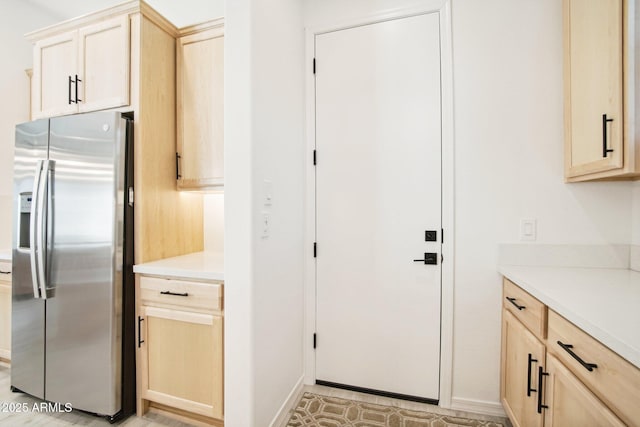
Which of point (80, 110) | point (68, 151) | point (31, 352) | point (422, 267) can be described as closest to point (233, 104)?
point (68, 151)

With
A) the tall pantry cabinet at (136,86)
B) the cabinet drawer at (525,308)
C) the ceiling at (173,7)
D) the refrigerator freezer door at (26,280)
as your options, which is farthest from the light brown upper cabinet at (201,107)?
the cabinet drawer at (525,308)

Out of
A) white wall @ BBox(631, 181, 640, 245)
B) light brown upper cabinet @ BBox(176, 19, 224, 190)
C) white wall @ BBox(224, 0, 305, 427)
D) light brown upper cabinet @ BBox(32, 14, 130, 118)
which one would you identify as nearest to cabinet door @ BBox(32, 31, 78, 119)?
light brown upper cabinet @ BBox(32, 14, 130, 118)

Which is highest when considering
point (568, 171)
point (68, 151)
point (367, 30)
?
point (367, 30)

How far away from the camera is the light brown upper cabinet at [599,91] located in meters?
1.19

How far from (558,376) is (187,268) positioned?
1.77 metres

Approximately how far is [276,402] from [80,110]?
2.26 metres

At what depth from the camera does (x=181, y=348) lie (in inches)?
64.3

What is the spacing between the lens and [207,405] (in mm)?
1588

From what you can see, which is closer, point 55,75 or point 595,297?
point 595,297

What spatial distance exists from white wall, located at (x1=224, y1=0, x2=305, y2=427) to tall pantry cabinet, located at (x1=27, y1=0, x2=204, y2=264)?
27.8 inches

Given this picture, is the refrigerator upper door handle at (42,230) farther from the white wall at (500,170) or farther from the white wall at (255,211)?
the white wall at (500,170)

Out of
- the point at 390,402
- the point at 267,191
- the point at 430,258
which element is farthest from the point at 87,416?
the point at 430,258

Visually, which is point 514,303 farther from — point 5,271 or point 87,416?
point 5,271

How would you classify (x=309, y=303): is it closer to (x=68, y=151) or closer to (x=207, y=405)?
(x=207, y=405)
